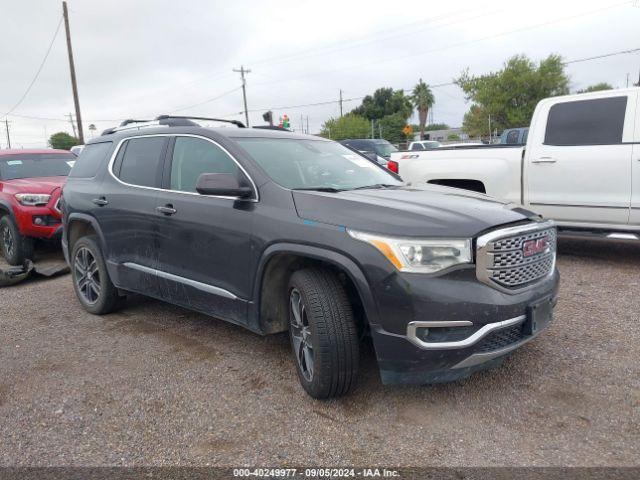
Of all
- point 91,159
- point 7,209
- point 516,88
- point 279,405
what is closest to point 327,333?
point 279,405

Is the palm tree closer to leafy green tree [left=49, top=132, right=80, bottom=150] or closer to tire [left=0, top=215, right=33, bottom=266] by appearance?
leafy green tree [left=49, top=132, right=80, bottom=150]

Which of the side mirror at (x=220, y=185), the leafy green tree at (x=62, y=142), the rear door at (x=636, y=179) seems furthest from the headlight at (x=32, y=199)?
the leafy green tree at (x=62, y=142)

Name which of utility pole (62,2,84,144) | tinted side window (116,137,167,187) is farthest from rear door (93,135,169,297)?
utility pole (62,2,84,144)

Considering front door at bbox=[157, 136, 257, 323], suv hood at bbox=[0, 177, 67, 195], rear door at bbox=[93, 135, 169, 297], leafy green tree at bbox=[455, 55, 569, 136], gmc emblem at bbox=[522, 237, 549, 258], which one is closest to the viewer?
gmc emblem at bbox=[522, 237, 549, 258]

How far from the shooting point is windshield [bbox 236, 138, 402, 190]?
360cm

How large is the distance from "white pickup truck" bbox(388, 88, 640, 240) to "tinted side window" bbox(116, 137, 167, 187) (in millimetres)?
2919

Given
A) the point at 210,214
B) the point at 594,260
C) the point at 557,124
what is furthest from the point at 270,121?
the point at 210,214

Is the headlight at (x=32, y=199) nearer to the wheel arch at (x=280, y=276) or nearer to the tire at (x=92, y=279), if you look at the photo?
the tire at (x=92, y=279)

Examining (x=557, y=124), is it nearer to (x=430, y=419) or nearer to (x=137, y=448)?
(x=430, y=419)

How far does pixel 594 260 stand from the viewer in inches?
252

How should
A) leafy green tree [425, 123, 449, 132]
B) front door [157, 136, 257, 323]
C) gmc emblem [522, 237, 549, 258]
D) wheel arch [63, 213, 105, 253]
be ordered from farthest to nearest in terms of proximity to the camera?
leafy green tree [425, 123, 449, 132] < wheel arch [63, 213, 105, 253] < front door [157, 136, 257, 323] < gmc emblem [522, 237, 549, 258]

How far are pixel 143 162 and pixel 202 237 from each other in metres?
1.19

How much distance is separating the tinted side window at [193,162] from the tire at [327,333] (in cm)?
111

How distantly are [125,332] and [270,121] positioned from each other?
7.39m
